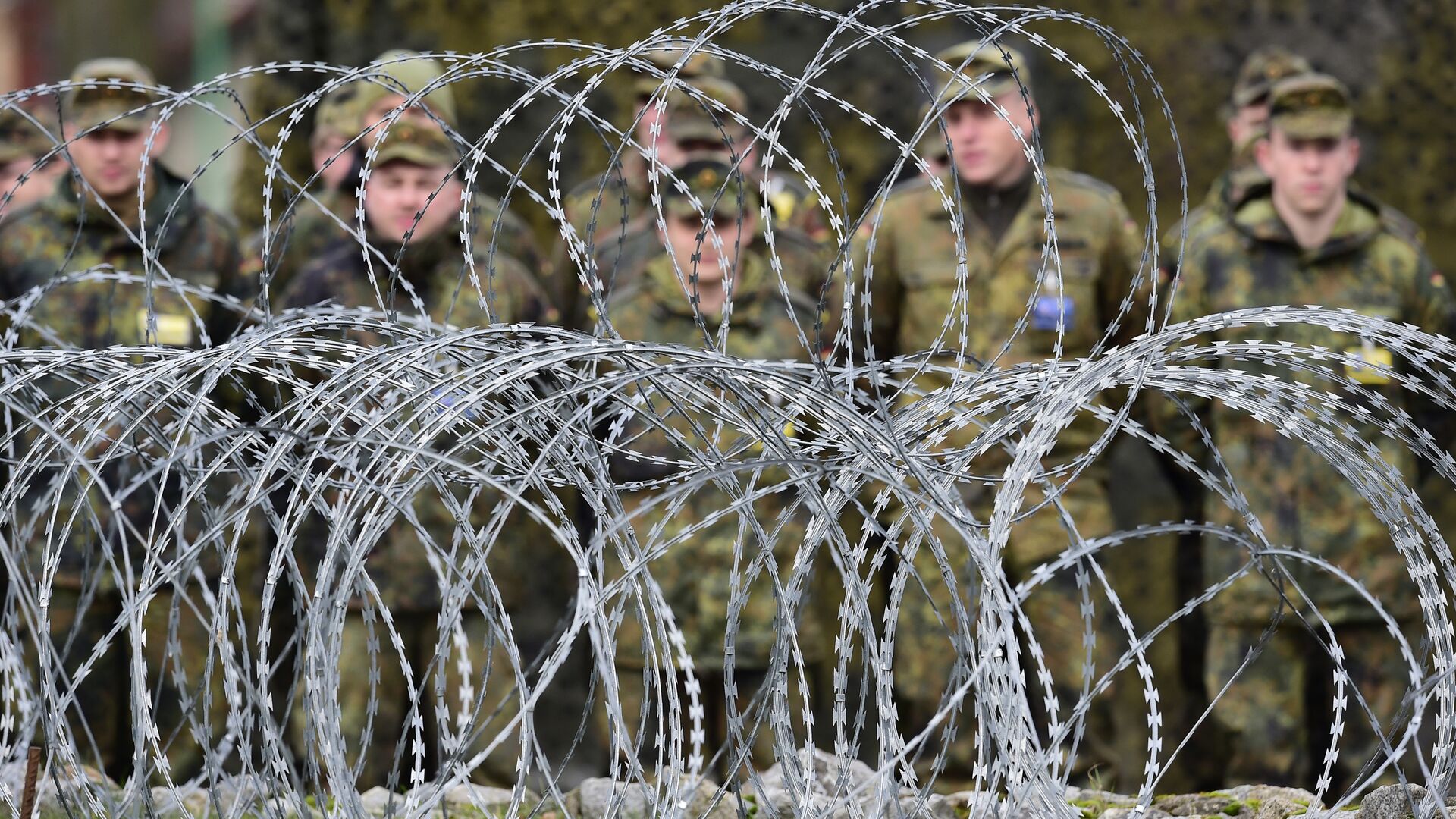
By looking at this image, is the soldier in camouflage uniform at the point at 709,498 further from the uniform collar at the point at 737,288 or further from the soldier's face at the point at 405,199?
the soldier's face at the point at 405,199

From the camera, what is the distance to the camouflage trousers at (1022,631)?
6773 millimetres

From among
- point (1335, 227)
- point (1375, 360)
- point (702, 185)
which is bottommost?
point (1375, 360)

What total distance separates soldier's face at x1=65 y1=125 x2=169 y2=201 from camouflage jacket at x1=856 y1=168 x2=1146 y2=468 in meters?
2.50

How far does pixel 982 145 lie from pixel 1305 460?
57.6 inches

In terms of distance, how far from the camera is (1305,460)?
679 cm

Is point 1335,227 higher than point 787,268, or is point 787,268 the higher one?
point 1335,227

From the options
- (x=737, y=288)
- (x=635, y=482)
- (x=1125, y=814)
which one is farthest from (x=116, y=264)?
(x=1125, y=814)

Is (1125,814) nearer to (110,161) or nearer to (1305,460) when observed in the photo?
(1305,460)

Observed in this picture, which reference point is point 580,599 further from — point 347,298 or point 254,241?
point 254,241

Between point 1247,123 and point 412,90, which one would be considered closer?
point 412,90

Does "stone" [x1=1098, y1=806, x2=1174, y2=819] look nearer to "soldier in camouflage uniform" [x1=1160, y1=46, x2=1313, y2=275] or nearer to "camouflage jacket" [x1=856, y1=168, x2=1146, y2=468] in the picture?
"camouflage jacket" [x1=856, y1=168, x2=1146, y2=468]

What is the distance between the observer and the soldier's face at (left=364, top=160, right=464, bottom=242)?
268 inches

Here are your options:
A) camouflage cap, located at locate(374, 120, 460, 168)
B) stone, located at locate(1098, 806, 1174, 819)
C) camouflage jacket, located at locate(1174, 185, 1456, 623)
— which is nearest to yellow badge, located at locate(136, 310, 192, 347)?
camouflage cap, located at locate(374, 120, 460, 168)

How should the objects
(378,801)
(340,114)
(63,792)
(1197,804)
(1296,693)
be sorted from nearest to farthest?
(63,792) → (1197,804) → (378,801) → (1296,693) → (340,114)
